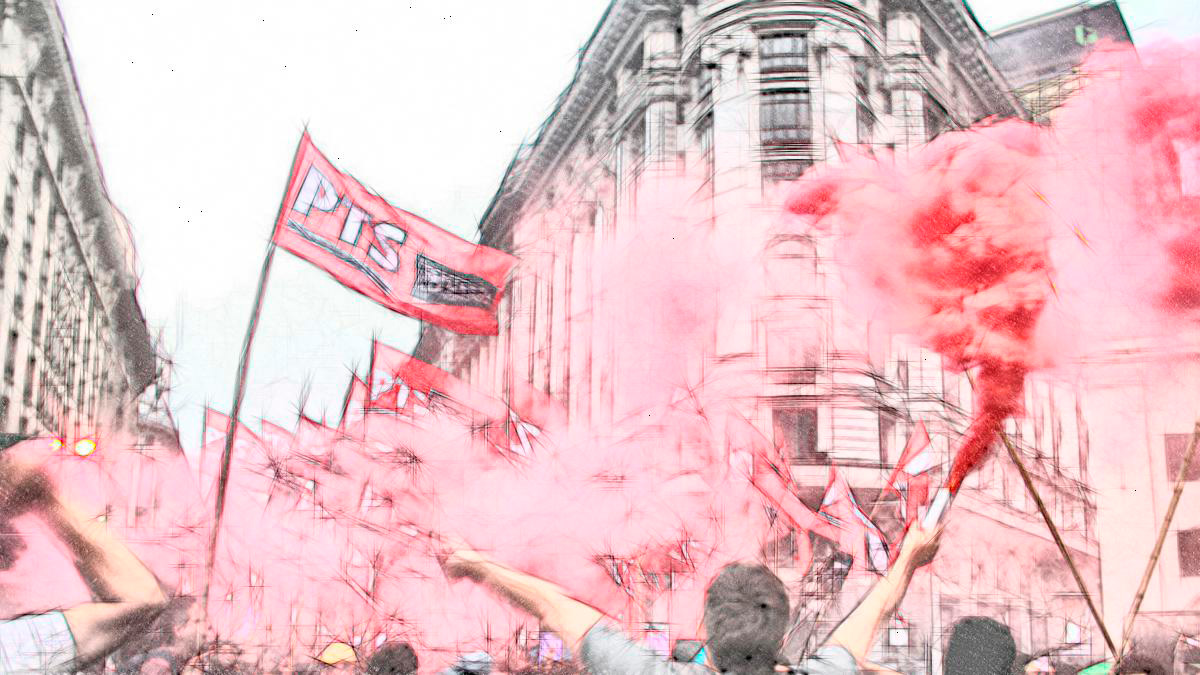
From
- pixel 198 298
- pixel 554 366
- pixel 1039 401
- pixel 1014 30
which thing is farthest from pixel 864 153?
pixel 198 298

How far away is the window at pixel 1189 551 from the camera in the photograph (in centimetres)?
331

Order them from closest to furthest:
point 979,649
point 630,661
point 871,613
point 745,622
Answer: point 630,661 < point 871,613 < point 745,622 < point 979,649

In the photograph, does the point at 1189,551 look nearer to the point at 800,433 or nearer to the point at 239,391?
the point at 800,433

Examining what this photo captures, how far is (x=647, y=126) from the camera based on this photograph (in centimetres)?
359

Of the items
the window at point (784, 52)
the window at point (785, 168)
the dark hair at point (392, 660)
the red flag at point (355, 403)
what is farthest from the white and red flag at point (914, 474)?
the red flag at point (355, 403)

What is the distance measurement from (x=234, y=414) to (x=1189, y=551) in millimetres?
3429

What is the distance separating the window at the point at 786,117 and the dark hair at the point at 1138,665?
2204 mm

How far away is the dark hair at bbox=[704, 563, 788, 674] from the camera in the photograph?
2404mm

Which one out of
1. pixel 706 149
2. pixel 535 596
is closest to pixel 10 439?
pixel 535 596

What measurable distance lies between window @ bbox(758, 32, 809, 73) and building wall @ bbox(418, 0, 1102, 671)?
250mm

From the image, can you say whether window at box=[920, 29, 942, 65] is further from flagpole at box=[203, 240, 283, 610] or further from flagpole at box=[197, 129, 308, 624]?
flagpole at box=[203, 240, 283, 610]

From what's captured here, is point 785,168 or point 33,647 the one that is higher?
point 785,168

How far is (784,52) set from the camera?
3.90m

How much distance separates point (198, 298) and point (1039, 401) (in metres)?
3.04
